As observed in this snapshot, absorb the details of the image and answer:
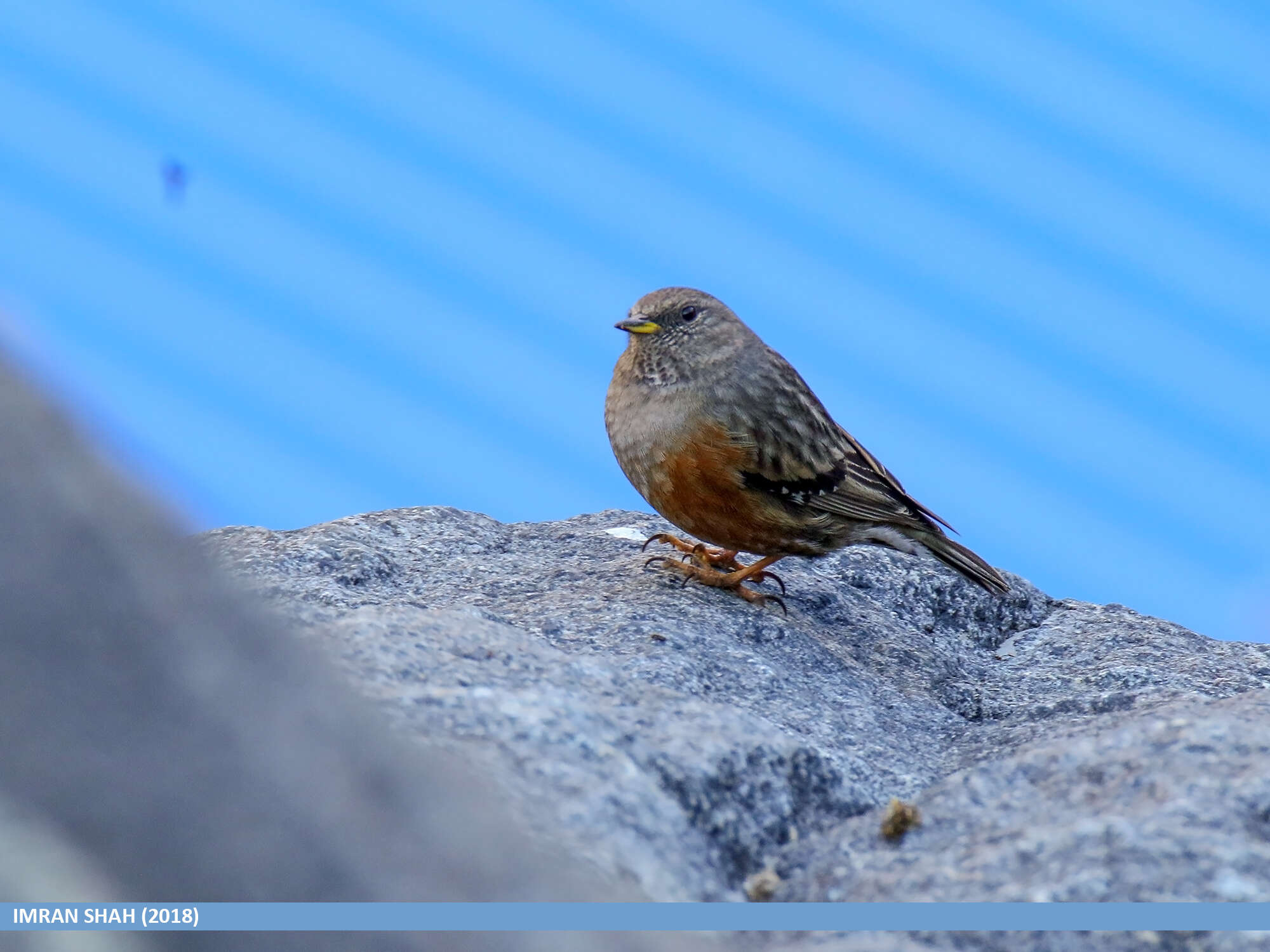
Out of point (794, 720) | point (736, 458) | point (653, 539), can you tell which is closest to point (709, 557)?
point (653, 539)

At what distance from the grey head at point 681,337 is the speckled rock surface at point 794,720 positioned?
0.85 metres

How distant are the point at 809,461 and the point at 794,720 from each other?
6.72 feet

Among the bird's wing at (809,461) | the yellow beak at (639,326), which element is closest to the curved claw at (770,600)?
the bird's wing at (809,461)

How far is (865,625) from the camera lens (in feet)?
17.3

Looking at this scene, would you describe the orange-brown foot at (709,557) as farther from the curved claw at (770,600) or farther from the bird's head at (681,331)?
the bird's head at (681,331)

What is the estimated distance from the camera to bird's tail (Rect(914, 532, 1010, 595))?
5.70 metres

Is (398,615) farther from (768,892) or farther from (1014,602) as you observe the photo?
(1014,602)

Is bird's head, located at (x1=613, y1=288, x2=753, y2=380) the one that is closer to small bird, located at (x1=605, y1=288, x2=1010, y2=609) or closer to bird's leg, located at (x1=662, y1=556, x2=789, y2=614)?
small bird, located at (x1=605, y1=288, x2=1010, y2=609)

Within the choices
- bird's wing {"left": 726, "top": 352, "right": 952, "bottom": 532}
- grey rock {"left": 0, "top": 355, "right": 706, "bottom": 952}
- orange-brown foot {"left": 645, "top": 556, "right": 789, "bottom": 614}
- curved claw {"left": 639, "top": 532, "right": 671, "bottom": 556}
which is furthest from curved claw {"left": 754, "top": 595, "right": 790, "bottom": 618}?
grey rock {"left": 0, "top": 355, "right": 706, "bottom": 952}

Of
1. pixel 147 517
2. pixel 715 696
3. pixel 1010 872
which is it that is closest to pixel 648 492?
pixel 715 696

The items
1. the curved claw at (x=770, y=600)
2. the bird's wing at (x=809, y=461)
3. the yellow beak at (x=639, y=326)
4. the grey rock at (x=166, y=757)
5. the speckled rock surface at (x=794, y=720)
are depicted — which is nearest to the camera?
the grey rock at (x=166, y=757)

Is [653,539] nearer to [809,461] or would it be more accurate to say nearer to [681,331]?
[809,461]

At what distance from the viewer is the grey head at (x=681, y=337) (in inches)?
223

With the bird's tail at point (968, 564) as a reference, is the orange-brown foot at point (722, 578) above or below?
below
